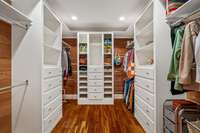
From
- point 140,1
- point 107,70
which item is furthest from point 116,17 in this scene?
point 107,70

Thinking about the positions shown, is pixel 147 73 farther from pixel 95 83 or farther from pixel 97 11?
pixel 95 83

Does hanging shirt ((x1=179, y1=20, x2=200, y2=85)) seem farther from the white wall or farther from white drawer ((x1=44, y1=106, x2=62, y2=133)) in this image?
white drawer ((x1=44, y1=106, x2=62, y2=133))

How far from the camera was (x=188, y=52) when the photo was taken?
1368 millimetres

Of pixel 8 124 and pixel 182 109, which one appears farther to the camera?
pixel 8 124

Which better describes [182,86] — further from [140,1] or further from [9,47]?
[9,47]

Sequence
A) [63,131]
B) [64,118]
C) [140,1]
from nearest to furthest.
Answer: [63,131], [140,1], [64,118]

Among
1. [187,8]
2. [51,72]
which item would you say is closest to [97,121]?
[51,72]

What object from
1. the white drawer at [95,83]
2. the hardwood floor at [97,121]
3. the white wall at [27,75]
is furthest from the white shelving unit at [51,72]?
the white drawer at [95,83]

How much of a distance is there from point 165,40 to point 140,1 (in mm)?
1096

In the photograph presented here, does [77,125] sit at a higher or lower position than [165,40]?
lower

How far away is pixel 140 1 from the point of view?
2.85 m

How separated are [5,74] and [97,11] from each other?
221 cm

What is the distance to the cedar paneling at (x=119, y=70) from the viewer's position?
5234 mm

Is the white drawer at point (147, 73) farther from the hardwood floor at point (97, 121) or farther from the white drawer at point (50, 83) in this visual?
the white drawer at point (50, 83)
